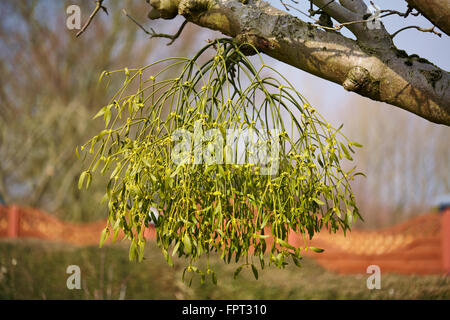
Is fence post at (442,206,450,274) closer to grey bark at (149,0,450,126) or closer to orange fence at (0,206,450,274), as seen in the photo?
orange fence at (0,206,450,274)

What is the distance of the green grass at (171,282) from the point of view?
10.8 ft

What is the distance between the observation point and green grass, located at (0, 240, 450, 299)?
10.8ft

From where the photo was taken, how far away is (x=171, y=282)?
3.51 metres

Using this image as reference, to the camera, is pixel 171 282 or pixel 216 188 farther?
pixel 171 282

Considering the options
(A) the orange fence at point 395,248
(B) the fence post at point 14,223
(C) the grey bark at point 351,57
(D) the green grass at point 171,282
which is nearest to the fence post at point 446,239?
(A) the orange fence at point 395,248

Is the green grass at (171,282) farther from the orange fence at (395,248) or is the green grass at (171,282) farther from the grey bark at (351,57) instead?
the grey bark at (351,57)

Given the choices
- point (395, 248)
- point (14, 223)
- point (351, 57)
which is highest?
point (14, 223)

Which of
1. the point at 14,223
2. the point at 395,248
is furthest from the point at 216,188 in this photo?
the point at 14,223

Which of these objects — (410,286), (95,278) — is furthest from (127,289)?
(410,286)

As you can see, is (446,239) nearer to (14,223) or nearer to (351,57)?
(351,57)

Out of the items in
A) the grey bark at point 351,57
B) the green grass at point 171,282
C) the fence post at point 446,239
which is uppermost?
the grey bark at point 351,57

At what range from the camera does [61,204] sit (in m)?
5.86

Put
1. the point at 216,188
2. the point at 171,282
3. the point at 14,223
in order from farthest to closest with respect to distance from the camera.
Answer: the point at 14,223
the point at 171,282
the point at 216,188

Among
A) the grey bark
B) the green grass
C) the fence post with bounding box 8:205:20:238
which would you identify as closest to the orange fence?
the green grass
